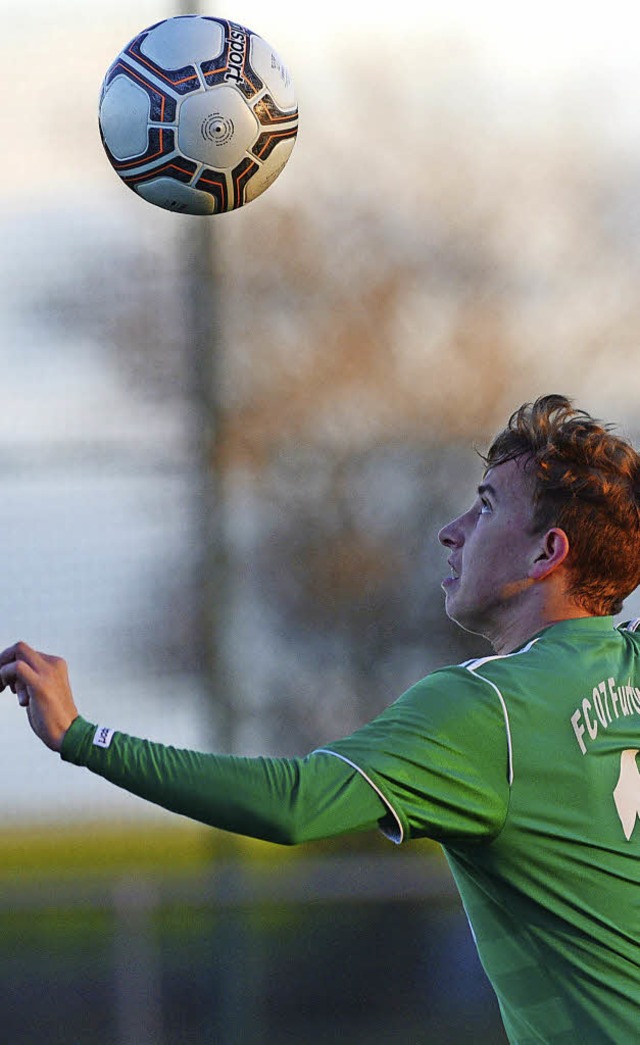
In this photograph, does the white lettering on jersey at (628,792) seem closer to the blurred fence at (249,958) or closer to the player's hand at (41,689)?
the player's hand at (41,689)

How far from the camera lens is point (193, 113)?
4.14 m

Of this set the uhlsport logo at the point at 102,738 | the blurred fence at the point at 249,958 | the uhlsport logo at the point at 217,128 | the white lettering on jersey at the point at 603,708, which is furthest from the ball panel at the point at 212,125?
the blurred fence at the point at 249,958

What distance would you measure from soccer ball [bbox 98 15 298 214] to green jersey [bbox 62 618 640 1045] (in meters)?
2.12

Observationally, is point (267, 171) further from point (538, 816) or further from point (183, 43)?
point (538, 816)

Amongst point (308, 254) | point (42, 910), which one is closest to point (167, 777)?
point (42, 910)

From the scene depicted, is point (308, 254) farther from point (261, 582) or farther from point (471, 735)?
point (471, 735)

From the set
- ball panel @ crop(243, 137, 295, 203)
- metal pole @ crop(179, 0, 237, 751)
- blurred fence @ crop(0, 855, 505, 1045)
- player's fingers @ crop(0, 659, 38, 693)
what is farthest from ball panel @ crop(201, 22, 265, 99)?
blurred fence @ crop(0, 855, 505, 1045)

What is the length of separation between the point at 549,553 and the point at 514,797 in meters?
0.49

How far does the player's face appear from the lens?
2.63m

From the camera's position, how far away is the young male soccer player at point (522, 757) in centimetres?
208

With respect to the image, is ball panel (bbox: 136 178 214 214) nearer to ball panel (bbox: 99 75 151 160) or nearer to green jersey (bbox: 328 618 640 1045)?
ball panel (bbox: 99 75 151 160)

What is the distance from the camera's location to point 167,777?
6.68 ft

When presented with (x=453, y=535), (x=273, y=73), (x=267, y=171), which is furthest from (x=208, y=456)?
(x=453, y=535)

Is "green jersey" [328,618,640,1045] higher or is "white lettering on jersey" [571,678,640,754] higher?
"white lettering on jersey" [571,678,640,754]
